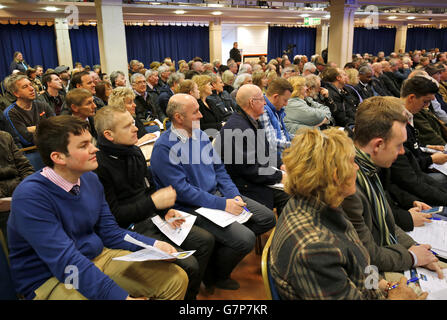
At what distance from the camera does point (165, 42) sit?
14.7 meters

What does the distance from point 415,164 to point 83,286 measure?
233cm

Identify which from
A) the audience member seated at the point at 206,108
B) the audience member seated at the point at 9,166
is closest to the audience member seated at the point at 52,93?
the audience member seated at the point at 206,108

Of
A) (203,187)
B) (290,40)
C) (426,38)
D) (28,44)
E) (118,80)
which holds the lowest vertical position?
(203,187)

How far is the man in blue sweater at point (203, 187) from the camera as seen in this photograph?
2180 millimetres

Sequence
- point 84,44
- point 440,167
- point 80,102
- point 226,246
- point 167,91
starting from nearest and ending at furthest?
point 226,246 → point 440,167 → point 80,102 → point 167,91 → point 84,44

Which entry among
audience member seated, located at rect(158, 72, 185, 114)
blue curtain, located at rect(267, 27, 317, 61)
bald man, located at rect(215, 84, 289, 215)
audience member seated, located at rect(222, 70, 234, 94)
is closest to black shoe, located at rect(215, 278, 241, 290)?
bald man, located at rect(215, 84, 289, 215)

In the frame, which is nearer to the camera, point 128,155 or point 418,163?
point 128,155

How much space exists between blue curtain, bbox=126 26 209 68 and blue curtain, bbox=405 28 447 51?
1409cm

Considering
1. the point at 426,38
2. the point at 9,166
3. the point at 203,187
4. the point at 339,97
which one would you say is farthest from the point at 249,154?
the point at 426,38

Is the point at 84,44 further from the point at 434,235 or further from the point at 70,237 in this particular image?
the point at 434,235

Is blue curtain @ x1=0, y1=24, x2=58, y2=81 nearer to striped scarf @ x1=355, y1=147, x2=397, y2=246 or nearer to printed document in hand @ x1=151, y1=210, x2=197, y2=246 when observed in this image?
printed document in hand @ x1=151, y1=210, x2=197, y2=246

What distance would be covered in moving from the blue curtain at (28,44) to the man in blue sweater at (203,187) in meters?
12.0

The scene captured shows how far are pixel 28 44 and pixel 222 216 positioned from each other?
1273 cm

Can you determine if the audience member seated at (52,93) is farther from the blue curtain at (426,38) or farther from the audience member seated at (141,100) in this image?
the blue curtain at (426,38)
